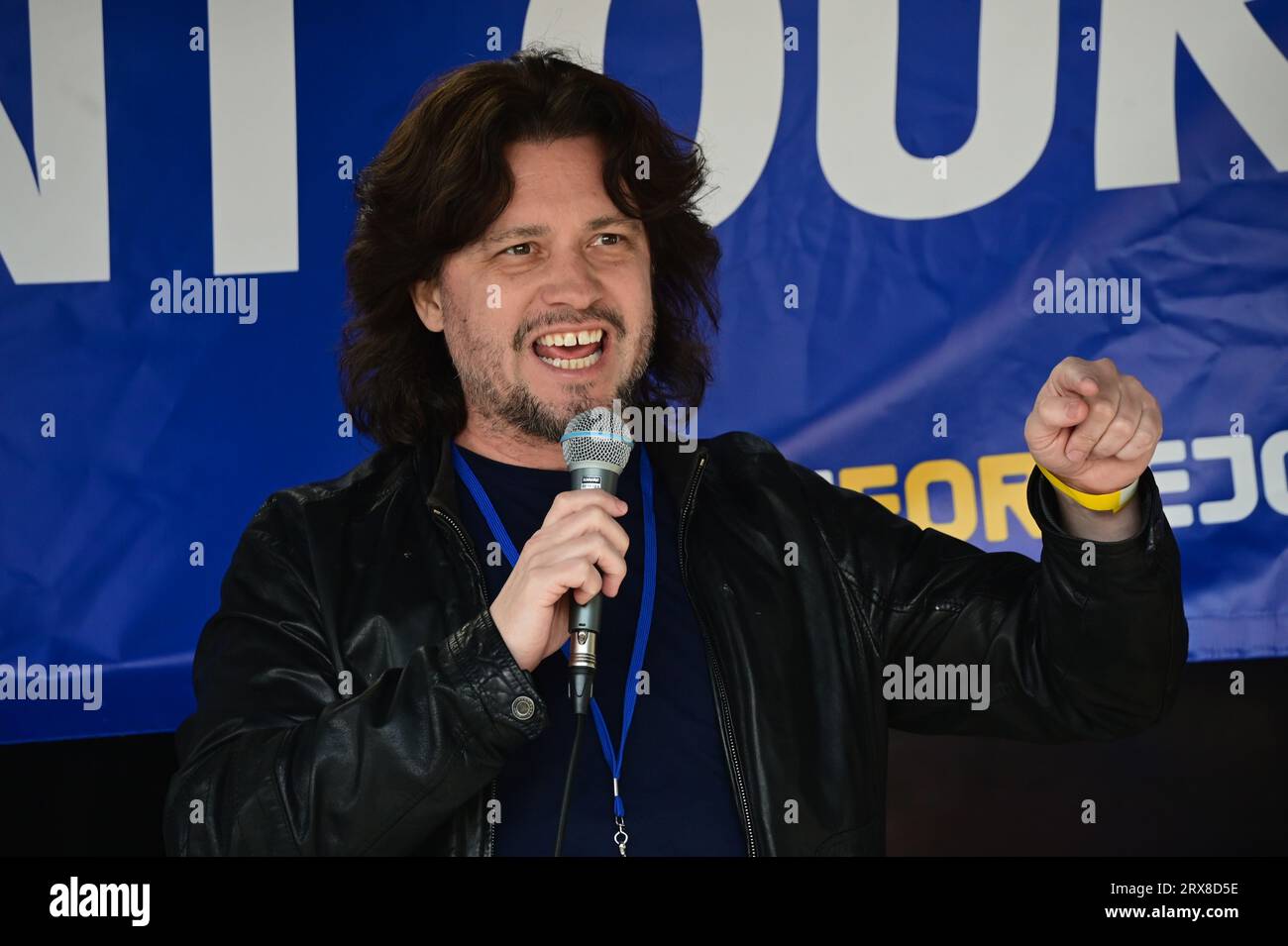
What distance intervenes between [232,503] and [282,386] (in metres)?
0.27

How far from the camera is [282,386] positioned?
3248mm

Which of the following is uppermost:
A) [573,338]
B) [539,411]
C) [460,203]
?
[460,203]

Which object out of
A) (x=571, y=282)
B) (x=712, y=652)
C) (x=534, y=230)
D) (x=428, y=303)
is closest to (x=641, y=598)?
(x=712, y=652)

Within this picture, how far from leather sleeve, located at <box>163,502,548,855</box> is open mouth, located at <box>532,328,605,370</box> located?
0.58m

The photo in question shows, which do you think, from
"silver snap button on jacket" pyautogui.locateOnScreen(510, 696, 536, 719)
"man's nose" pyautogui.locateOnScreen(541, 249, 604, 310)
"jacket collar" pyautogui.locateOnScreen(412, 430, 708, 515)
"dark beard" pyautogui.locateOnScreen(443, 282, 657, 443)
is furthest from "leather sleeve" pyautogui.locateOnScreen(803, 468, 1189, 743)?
"silver snap button on jacket" pyautogui.locateOnScreen(510, 696, 536, 719)

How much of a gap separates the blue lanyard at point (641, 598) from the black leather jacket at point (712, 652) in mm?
39

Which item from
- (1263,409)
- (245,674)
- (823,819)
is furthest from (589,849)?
(1263,409)

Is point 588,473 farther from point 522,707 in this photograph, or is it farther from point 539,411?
point 539,411

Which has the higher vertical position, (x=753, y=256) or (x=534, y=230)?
(x=753, y=256)

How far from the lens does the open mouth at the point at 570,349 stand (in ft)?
7.89

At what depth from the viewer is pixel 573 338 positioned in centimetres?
241

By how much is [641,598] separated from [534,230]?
24.3 inches

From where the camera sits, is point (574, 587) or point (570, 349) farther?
point (570, 349)
